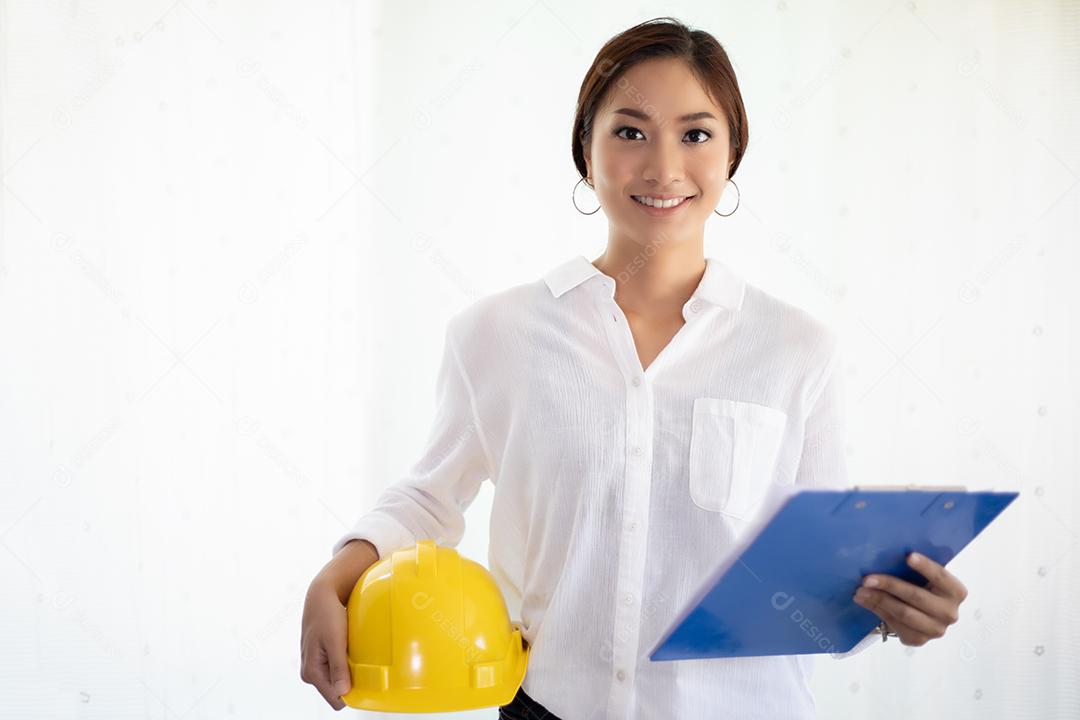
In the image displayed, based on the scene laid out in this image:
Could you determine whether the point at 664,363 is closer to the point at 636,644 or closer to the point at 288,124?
the point at 636,644

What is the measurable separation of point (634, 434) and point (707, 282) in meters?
0.22

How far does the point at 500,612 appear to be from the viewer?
989 millimetres

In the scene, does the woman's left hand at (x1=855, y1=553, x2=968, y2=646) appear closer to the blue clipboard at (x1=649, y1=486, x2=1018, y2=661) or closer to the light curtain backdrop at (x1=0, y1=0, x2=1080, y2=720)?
the blue clipboard at (x1=649, y1=486, x2=1018, y2=661)

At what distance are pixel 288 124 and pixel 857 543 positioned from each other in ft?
5.08

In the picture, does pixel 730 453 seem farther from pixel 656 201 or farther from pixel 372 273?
pixel 372 273

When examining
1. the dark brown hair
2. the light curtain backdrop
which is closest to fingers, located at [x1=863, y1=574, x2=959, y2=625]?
the dark brown hair

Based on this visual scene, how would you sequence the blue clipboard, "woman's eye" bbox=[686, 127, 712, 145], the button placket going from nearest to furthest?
the blue clipboard, the button placket, "woman's eye" bbox=[686, 127, 712, 145]

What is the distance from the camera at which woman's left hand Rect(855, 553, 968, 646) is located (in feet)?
3.02

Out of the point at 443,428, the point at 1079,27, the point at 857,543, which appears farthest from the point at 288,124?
the point at 1079,27

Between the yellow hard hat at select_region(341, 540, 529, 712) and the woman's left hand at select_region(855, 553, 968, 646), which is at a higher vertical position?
the yellow hard hat at select_region(341, 540, 529, 712)

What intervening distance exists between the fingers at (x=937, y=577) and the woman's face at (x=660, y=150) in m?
0.45

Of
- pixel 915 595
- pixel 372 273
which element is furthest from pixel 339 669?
pixel 372 273

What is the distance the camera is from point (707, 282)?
1.14 meters

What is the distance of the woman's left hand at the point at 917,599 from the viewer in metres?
0.92
